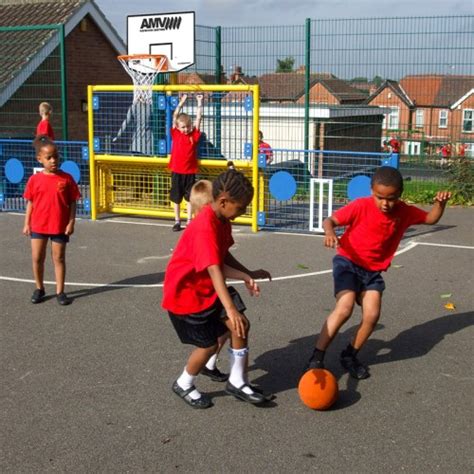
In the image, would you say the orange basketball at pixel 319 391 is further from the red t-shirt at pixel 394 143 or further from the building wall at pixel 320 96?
the building wall at pixel 320 96

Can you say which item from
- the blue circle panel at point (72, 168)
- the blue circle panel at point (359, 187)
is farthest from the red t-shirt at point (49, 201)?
the blue circle panel at point (72, 168)

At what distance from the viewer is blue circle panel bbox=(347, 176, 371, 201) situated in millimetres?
10469

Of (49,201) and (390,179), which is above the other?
(390,179)

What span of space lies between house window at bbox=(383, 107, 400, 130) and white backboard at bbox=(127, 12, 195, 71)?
546cm

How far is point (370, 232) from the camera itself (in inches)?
206

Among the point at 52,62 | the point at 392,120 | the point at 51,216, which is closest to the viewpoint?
the point at 51,216

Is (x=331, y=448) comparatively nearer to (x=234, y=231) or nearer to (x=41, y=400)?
(x=41, y=400)

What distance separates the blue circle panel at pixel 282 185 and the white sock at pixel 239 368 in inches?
253

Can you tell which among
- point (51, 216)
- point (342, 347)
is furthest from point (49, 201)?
point (342, 347)

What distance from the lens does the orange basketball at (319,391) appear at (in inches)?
183

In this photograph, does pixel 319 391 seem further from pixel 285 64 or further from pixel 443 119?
pixel 285 64

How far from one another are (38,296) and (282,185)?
16.0 ft

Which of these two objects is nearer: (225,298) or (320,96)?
(225,298)

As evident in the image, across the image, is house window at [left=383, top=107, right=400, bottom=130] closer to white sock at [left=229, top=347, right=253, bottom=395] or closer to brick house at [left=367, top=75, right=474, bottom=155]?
brick house at [left=367, top=75, right=474, bottom=155]
